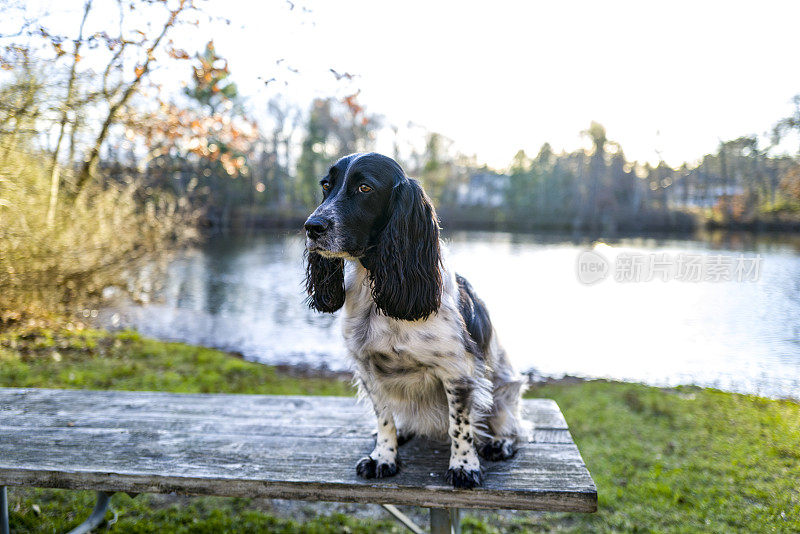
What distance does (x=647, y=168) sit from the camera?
54.9m

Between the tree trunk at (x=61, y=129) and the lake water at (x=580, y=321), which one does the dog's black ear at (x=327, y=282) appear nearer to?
the lake water at (x=580, y=321)

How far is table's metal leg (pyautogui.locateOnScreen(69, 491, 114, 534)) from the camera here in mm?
3102

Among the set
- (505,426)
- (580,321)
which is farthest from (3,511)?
(580,321)

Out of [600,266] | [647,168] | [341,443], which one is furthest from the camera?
[647,168]

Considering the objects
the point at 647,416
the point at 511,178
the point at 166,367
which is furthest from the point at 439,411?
the point at 511,178

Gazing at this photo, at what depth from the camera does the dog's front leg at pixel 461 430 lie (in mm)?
2266

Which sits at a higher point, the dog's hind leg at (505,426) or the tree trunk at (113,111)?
the tree trunk at (113,111)

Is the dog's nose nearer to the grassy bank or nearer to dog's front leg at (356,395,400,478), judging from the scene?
dog's front leg at (356,395,400,478)

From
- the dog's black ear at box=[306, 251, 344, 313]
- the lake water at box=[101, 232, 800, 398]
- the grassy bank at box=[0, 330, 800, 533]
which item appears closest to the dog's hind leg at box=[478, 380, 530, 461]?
the lake water at box=[101, 232, 800, 398]

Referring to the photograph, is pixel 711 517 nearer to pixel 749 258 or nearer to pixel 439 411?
pixel 439 411

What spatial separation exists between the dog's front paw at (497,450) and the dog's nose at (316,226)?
136cm

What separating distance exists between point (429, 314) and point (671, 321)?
454 inches

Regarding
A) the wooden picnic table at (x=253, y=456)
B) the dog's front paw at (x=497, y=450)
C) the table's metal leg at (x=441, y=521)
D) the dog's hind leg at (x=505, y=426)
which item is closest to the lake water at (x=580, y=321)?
the dog's hind leg at (x=505, y=426)

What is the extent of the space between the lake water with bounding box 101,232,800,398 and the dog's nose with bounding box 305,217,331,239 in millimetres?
767
